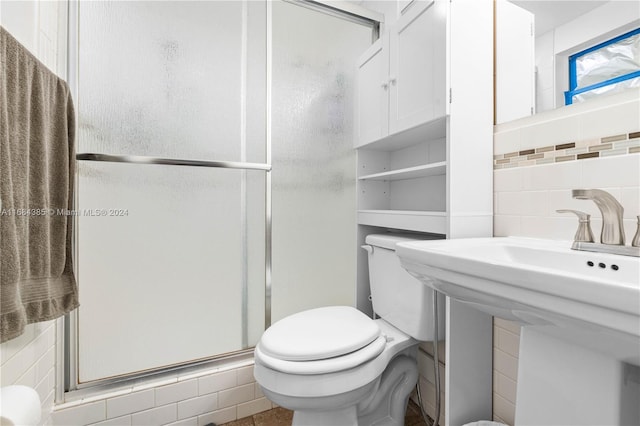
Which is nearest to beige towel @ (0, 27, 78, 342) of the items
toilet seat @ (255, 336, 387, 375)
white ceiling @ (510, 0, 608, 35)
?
toilet seat @ (255, 336, 387, 375)

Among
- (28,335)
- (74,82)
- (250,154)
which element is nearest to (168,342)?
(28,335)

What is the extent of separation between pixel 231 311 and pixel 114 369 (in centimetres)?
49

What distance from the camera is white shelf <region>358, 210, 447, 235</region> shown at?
1086mm

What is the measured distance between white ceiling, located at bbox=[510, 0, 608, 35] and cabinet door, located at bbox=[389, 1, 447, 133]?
11.4 inches

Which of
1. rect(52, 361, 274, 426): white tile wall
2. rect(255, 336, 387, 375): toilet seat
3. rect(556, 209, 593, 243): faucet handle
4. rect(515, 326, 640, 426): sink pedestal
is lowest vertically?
rect(52, 361, 274, 426): white tile wall

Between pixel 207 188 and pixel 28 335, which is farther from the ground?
pixel 207 188

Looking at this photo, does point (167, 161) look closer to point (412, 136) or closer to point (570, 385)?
point (412, 136)

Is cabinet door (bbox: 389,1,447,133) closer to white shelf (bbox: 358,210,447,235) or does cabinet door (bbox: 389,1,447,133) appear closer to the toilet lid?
white shelf (bbox: 358,210,447,235)

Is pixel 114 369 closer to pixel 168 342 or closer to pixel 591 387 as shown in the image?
pixel 168 342

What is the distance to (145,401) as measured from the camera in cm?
126

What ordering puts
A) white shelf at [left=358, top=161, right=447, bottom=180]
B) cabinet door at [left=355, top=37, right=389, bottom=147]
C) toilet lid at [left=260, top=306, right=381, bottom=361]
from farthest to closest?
cabinet door at [left=355, top=37, right=389, bottom=147] < white shelf at [left=358, top=161, right=447, bottom=180] < toilet lid at [left=260, top=306, right=381, bottom=361]

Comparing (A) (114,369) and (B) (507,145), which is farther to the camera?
(A) (114,369)

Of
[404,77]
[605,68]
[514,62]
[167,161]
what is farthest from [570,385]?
[167,161]

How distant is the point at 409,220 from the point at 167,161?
1.04 metres
